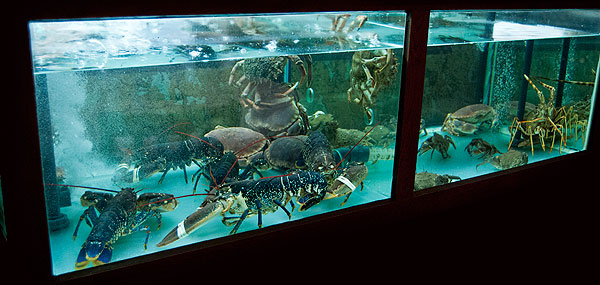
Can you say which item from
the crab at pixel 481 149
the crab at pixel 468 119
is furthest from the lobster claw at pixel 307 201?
the crab at pixel 481 149

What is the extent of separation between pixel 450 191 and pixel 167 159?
1386 millimetres

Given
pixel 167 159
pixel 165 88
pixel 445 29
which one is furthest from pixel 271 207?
pixel 445 29

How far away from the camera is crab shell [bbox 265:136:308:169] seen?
6.88 ft

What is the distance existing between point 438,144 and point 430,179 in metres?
0.34

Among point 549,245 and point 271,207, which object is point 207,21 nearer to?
point 271,207

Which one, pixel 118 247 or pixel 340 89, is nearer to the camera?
pixel 118 247

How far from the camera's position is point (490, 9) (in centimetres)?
203

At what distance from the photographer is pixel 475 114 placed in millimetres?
2660

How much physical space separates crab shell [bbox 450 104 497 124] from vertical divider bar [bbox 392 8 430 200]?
0.68 metres

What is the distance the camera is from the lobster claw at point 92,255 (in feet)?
4.83

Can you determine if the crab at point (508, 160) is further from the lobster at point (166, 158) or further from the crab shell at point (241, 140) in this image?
the lobster at point (166, 158)

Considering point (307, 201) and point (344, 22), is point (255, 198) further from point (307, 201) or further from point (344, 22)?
point (344, 22)

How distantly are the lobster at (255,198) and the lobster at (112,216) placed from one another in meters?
0.14

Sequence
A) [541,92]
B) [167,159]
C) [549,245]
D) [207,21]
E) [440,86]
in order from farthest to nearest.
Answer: [541,92] < [440,86] < [549,245] < [167,159] < [207,21]
